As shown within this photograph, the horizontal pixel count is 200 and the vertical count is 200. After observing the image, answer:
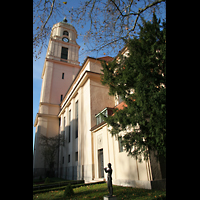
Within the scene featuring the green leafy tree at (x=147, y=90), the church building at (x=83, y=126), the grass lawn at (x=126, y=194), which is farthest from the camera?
the church building at (x=83, y=126)

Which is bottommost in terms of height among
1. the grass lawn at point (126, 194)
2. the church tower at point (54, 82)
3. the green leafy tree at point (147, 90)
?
the grass lawn at point (126, 194)

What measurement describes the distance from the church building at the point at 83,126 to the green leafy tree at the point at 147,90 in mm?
1814

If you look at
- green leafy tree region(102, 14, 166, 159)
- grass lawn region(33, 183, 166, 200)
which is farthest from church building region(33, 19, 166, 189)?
green leafy tree region(102, 14, 166, 159)

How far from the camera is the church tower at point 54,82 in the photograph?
31.7 metres

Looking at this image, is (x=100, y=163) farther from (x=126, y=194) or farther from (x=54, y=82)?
(x=54, y=82)

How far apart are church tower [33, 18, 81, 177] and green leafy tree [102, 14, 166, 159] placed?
22459 millimetres

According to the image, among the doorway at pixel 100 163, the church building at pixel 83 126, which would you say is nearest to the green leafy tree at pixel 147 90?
the church building at pixel 83 126

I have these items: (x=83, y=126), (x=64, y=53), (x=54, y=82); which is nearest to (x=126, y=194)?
(x=83, y=126)

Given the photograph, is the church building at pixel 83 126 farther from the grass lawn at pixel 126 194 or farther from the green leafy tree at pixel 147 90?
the green leafy tree at pixel 147 90
